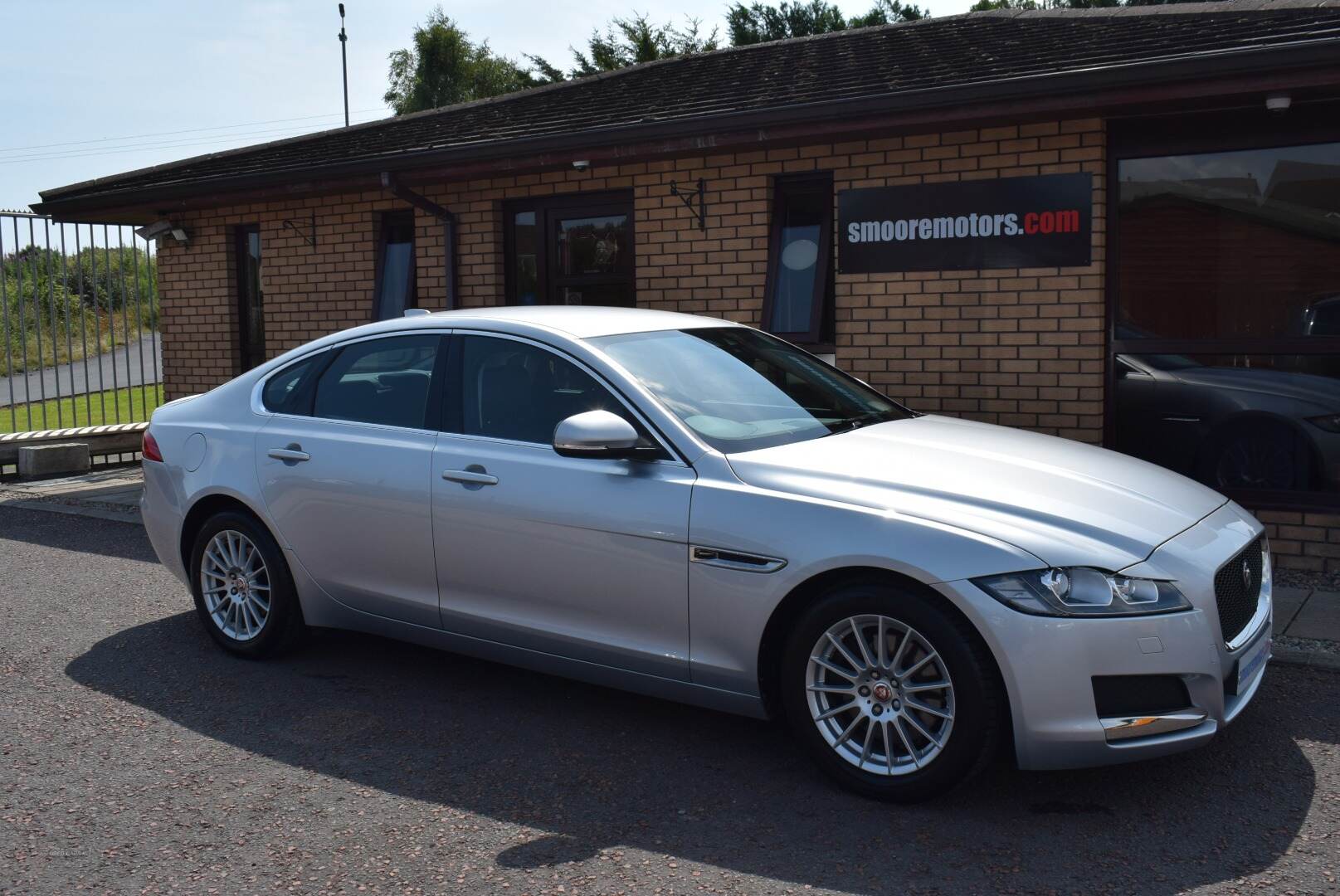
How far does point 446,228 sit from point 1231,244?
20.1 ft

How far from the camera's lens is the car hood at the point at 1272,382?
22.9ft

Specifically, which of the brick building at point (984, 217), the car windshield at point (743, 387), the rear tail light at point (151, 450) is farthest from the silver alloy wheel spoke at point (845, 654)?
the brick building at point (984, 217)

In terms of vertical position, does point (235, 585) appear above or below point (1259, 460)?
below

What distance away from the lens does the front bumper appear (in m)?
3.58

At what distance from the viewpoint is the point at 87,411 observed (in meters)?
12.9

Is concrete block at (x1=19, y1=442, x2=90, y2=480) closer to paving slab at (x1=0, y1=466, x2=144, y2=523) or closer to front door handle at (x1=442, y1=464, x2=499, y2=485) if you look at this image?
paving slab at (x1=0, y1=466, x2=144, y2=523)

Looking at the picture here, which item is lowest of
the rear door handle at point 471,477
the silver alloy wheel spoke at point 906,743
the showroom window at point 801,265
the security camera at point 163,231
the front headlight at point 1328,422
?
the silver alloy wheel spoke at point 906,743

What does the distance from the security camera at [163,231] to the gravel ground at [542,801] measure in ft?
25.4

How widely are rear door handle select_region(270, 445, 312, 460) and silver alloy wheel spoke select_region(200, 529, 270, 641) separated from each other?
0.44 m

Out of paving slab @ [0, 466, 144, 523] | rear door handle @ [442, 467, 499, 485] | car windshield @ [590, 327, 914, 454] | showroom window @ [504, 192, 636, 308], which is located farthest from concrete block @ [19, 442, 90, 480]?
car windshield @ [590, 327, 914, 454]

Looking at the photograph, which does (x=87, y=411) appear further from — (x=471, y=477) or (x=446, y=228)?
(x=471, y=477)

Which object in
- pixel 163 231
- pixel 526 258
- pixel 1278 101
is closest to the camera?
pixel 1278 101

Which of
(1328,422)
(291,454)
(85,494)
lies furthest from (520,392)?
(85,494)

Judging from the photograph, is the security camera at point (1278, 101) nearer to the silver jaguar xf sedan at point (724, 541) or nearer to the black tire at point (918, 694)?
the silver jaguar xf sedan at point (724, 541)
